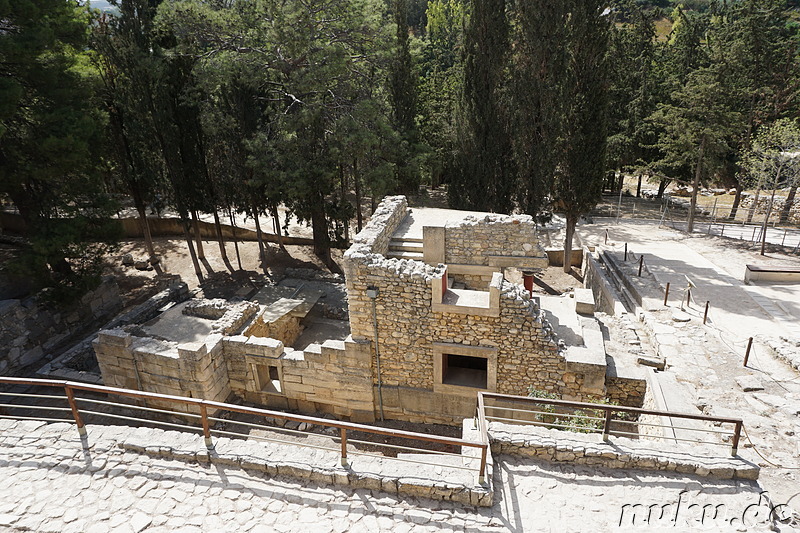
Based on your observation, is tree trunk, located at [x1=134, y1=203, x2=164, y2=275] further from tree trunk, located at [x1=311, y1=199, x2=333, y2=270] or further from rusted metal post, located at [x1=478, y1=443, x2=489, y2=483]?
rusted metal post, located at [x1=478, y1=443, x2=489, y2=483]

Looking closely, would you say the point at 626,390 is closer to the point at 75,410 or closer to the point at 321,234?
the point at 75,410

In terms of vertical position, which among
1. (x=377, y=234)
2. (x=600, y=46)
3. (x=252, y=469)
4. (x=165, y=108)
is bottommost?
(x=252, y=469)

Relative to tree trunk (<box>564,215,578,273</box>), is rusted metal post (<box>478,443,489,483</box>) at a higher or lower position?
higher

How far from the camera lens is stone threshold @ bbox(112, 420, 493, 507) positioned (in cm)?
543

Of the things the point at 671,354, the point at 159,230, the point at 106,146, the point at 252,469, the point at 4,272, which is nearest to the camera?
the point at 252,469

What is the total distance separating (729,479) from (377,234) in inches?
328

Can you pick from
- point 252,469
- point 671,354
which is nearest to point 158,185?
point 252,469

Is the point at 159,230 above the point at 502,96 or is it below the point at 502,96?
below

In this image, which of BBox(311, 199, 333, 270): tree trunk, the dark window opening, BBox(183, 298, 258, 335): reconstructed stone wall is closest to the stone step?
the dark window opening

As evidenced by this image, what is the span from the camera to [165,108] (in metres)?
17.2

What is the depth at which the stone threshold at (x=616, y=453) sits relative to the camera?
5.89 m

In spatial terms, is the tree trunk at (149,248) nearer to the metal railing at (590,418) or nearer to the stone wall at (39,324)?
the stone wall at (39,324)

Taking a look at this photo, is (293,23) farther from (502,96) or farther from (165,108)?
(502,96)

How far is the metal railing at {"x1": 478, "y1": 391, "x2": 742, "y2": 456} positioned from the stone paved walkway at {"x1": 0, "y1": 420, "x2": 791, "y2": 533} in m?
0.62
